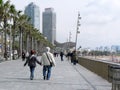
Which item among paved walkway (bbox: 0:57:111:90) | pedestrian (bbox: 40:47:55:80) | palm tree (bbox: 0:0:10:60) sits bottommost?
paved walkway (bbox: 0:57:111:90)

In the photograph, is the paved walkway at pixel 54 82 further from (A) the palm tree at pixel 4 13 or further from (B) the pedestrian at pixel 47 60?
(A) the palm tree at pixel 4 13

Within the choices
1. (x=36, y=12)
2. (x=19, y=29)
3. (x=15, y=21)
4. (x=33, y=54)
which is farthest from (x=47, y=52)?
(x=36, y=12)

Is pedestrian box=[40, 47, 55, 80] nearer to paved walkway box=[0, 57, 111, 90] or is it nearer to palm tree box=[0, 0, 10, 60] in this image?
paved walkway box=[0, 57, 111, 90]

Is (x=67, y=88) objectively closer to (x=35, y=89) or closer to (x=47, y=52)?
(x=35, y=89)

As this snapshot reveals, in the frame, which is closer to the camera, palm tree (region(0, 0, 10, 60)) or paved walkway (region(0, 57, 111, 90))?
paved walkway (region(0, 57, 111, 90))

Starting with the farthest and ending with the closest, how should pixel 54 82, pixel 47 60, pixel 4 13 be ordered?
pixel 4 13
pixel 47 60
pixel 54 82

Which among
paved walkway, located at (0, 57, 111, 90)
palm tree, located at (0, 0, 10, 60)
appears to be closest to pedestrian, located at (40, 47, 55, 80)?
paved walkway, located at (0, 57, 111, 90)

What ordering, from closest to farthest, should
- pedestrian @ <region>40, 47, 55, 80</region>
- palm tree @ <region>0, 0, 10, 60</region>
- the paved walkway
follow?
the paved walkway → pedestrian @ <region>40, 47, 55, 80</region> → palm tree @ <region>0, 0, 10, 60</region>

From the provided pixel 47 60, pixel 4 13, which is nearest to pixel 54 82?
pixel 47 60

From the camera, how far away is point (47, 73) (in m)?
20.5

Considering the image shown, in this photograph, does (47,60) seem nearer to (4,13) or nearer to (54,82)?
(54,82)

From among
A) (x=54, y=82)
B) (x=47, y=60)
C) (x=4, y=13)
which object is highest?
(x=4, y=13)

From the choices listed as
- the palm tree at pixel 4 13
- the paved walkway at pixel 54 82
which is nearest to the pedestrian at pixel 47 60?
the paved walkway at pixel 54 82

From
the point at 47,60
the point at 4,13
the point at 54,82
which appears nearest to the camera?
the point at 54,82
